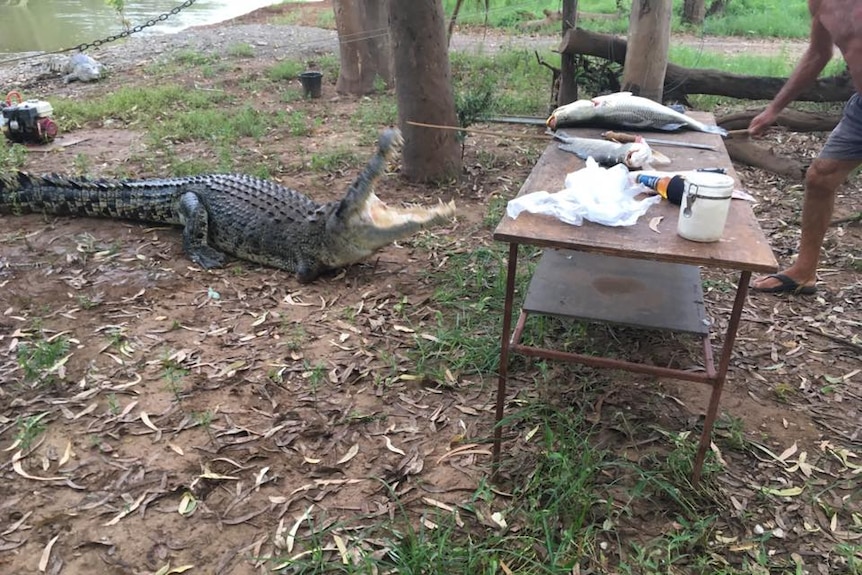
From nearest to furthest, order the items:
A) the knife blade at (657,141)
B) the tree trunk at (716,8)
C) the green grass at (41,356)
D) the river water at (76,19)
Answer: the green grass at (41,356), the knife blade at (657,141), the river water at (76,19), the tree trunk at (716,8)

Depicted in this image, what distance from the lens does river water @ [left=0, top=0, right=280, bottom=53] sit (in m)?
14.2

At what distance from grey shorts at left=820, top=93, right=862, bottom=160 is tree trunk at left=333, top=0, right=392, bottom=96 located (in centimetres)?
587

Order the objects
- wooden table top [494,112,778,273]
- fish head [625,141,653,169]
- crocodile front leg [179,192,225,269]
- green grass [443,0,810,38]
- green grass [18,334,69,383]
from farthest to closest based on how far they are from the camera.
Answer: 1. green grass [443,0,810,38]
2. crocodile front leg [179,192,225,269]
3. green grass [18,334,69,383]
4. fish head [625,141,653,169]
5. wooden table top [494,112,778,273]

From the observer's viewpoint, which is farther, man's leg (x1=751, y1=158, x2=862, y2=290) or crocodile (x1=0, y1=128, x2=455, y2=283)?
crocodile (x1=0, y1=128, x2=455, y2=283)

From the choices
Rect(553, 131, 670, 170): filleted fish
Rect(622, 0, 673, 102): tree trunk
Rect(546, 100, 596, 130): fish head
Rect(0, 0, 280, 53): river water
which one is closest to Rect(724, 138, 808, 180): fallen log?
Rect(622, 0, 673, 102): tree trunk

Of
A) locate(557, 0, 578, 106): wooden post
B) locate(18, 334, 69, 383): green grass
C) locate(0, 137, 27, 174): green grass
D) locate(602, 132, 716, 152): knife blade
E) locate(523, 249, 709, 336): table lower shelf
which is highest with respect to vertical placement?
locate(602, 132, 716, 152): knife blade

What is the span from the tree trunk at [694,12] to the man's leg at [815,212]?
1171 cm

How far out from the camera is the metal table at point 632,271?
2.01 m

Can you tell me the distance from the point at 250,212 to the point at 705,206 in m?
2.98

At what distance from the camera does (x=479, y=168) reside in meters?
5.47

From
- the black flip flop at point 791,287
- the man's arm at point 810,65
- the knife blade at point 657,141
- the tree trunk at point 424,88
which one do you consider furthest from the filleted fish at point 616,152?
the tree trunk at point 424,88

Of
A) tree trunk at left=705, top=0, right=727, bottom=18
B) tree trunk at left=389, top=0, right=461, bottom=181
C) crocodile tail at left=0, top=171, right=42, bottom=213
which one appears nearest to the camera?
crocodile tail at left=0, top=171, right=42, bottom=213

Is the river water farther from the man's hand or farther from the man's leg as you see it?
the man's leg

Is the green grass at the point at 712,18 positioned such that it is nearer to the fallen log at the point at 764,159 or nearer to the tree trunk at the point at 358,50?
the tree trunk at the point at 358,50
